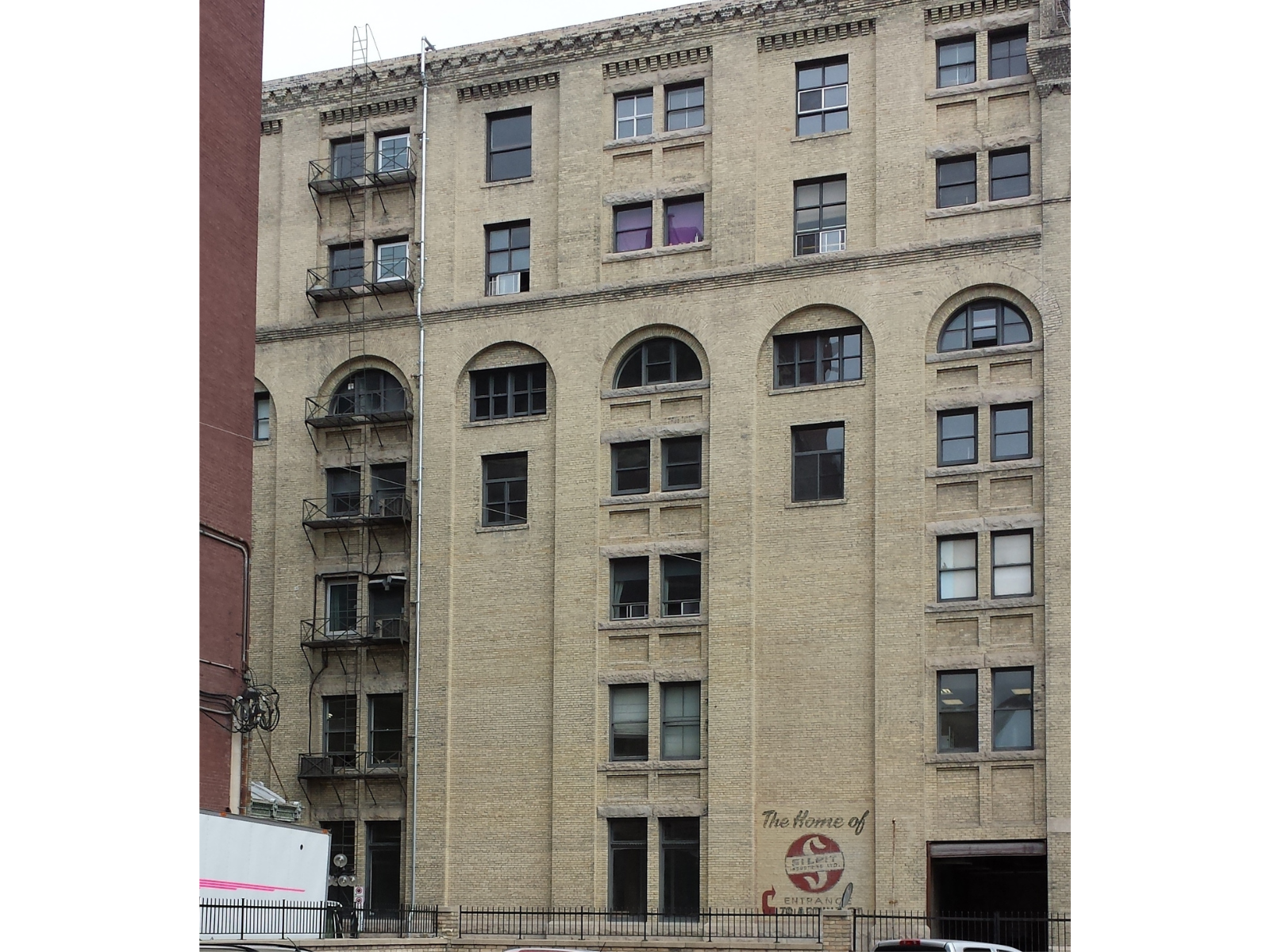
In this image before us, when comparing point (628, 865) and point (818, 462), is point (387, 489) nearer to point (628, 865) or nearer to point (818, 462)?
point (818, 462)

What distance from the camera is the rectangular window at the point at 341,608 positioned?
49344 mm

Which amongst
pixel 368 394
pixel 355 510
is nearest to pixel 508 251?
pixel 368 394

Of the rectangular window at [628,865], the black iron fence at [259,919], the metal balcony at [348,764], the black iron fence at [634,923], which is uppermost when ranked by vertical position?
the metal balcony at [348,764]

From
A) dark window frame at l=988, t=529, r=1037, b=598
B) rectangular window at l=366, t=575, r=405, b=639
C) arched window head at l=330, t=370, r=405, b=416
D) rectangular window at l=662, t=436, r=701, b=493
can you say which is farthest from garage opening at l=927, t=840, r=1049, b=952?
arched window head at l=330, t=370, r=405, b=416

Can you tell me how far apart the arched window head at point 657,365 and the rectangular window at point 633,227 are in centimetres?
304

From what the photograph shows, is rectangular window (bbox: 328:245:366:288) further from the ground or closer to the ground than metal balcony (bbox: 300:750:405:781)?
further from the ground

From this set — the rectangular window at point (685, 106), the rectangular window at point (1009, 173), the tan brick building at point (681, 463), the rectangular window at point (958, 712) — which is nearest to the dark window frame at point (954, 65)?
the tan brick building at point (681, 463)

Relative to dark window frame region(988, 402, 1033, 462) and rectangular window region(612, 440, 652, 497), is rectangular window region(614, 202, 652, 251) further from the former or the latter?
→ dark window frame region(988, 402, 1033, 462)

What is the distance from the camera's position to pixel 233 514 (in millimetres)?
33312

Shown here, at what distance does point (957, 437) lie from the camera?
4409cm

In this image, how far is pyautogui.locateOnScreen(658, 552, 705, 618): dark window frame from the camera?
150 ft

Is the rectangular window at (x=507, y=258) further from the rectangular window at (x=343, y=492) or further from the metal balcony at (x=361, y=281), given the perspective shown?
the rectangular window at (x=343, y=492)

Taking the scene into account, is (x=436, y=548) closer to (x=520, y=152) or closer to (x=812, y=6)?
(x=520, y=152)

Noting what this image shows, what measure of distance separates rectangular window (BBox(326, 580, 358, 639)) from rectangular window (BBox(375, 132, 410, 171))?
13070 millimetres
